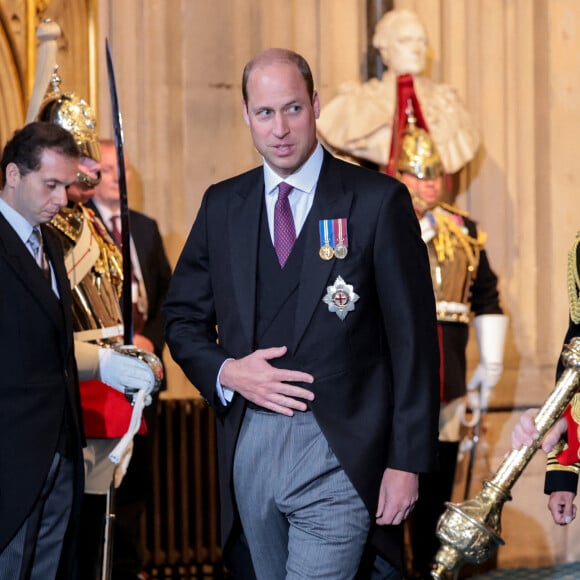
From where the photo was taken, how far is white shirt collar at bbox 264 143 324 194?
9.97 feet

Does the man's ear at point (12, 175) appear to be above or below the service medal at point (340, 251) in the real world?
above

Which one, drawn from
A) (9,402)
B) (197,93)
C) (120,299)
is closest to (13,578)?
(9,402)

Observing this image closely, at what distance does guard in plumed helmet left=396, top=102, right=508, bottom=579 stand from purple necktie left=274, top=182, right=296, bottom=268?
7.57 feet

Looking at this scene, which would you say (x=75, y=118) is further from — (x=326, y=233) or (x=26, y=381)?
(x=326, y=233)

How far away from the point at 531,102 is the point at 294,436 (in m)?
3.86

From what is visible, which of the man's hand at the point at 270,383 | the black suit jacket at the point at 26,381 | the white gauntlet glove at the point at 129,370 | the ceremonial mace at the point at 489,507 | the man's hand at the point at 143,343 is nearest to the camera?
the ceremonial mace at the point at 489,507

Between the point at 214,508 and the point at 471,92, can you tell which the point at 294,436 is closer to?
the point at 214,508

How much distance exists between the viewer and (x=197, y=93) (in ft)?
19.4

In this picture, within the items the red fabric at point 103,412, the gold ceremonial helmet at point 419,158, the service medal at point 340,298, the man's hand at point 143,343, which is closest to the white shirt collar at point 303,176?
the service medal at point 340,298

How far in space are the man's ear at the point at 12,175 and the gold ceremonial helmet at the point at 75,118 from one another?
609 millimetres

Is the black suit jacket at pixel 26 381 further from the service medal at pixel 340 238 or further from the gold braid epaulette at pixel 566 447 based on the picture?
the gold braid epaulette at pixel 566 447

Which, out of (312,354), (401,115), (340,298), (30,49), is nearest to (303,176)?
(340,298)

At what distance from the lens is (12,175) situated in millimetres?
3740

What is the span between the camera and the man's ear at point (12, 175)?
3.72 m
